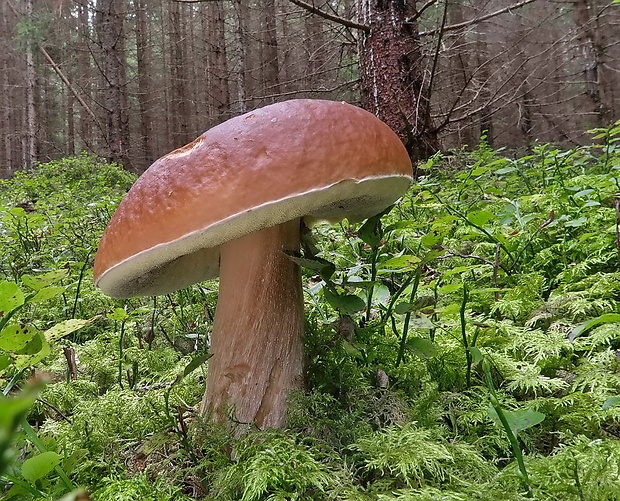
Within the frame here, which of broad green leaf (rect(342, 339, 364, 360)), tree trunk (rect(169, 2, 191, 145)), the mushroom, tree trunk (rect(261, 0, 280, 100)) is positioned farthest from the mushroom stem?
tree trunk (rect(169, 2, 191, 145))

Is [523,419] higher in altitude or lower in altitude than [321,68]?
lower

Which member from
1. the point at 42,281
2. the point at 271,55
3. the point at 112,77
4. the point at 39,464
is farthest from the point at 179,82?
the point at 39,464

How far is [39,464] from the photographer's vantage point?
2.67 feet

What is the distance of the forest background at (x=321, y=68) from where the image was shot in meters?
4.34

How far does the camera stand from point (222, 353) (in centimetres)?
137

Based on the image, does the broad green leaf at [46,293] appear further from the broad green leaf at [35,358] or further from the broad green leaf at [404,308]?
the broad green leaf at [404,308]

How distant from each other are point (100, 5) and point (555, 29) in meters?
18.0

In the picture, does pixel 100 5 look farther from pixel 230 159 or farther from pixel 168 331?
pixel 230 159

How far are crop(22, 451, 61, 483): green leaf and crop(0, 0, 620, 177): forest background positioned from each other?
3007mm

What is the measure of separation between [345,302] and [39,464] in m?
0.79

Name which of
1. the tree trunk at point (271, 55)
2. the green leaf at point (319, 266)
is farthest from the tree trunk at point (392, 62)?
the green leaf at point (319, 266)

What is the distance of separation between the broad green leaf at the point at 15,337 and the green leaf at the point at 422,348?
0.95 meters

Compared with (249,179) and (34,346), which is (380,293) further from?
(34,346)

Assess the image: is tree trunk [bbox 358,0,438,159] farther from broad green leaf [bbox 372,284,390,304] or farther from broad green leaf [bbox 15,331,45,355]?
broad green leaf [bbox 15,331,45,355]
